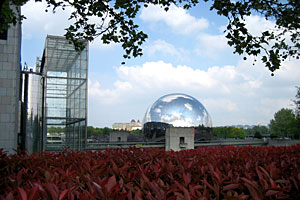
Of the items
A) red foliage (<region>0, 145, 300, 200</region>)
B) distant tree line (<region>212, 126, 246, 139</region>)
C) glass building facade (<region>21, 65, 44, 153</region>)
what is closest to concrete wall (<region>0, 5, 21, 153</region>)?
red foliage (<region>0, 145, 300, 200</region>)

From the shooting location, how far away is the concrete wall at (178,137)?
62.3ft

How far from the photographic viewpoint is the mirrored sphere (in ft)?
86.4

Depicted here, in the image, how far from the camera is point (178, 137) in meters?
19.2

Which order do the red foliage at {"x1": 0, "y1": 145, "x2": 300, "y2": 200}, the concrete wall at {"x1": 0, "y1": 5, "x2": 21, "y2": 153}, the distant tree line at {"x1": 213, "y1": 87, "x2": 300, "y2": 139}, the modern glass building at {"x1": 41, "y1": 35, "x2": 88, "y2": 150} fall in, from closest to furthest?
1. the red foliage at {"x1": 0, "y1": 145, "x2": 300, "y2": 200}
2. the concrete wall at {"x1": 0, "y1": 5, "x2": 21, "y2": 153}
3. the modern glass building at {"x1": 41, "y1": 35, "x2": 88, "y2": 150}
4. the distant tree line at {"x1": 213, "y1": 87, "x2": 300, "y2": 139}

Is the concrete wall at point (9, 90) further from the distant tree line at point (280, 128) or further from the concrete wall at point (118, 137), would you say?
the distant tree line at point (280, 128)

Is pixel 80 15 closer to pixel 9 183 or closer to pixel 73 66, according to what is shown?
pixel 9 183

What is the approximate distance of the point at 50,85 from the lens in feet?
73.0

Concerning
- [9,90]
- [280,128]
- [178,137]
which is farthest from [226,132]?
[9,90]

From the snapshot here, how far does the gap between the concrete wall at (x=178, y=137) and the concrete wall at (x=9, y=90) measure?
10151 mm

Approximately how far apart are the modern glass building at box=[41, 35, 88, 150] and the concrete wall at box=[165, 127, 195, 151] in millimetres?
5386

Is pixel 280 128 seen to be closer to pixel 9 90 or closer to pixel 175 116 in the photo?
pixel 175 116

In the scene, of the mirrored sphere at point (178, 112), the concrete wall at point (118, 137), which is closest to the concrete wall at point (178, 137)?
the mirrored sphere at point (178, 112)

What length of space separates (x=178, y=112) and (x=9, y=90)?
17.4 m

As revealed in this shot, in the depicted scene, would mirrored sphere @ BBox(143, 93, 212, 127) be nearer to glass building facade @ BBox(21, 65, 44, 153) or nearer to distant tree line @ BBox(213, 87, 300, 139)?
glass building facade @ BBox(21, 65, 44, 153)
